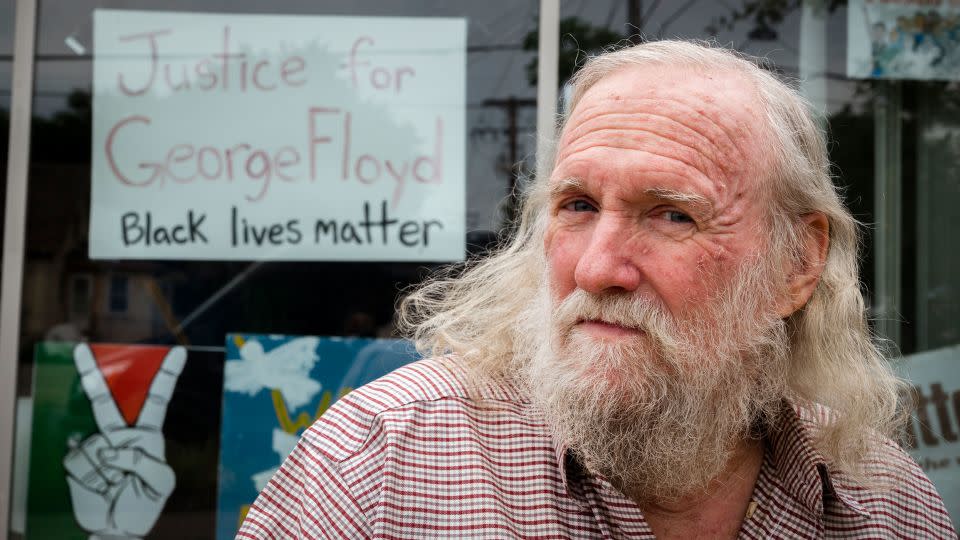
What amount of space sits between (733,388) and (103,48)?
104 inches

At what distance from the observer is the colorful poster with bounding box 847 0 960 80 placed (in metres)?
3.68

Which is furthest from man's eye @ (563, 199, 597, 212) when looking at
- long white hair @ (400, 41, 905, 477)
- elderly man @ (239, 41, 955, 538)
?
long white hair @ (400, 41, 905, 477)

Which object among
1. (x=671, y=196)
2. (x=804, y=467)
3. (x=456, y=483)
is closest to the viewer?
(x=456, y=483)

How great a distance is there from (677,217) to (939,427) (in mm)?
2465

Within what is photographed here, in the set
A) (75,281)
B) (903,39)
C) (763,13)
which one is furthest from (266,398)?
(903,39)

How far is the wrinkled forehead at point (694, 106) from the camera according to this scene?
180 centimetres

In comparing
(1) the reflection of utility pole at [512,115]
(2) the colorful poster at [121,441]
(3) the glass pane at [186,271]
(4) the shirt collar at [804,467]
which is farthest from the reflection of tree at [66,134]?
(4) the shirt collar at [804,467]

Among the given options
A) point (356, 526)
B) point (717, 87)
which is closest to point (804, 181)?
point (717, 87)

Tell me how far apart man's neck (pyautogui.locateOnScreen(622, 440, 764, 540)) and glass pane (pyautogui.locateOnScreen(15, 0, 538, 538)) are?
5.60 ft

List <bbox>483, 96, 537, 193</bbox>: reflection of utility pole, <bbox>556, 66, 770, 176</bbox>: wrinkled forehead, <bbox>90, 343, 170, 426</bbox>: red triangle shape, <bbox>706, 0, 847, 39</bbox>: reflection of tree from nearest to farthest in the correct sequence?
1. <bbox>556, 66, 770, 176</bbox>: wrinkled forehead
2. <bbox>90, 343, 170, 426</bbox>: red triangle shape
3. <bbox>483, 96, 537, 193</bbox>: reflection of utility pole
4. <bbox>706, 0, 847, 39</bbox>: reflection of tree

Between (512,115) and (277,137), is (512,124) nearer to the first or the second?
(512,115)

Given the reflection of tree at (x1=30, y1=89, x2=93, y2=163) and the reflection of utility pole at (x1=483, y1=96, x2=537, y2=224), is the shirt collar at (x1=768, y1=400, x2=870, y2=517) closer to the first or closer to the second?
the reflection of utility pole at (x1=483, y1=96, x2=537, y2=224)

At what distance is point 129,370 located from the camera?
334cm

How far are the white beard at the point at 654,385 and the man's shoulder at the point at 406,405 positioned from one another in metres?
0.10
